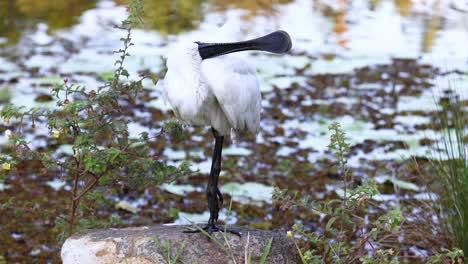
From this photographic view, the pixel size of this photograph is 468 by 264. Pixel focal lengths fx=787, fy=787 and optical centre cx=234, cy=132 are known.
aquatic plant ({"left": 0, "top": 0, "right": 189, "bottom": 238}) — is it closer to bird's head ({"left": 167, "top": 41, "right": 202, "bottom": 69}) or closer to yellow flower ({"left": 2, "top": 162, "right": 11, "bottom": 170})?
yellow flower ({"left": 2, "top": 162, "right": 11, "bottom": 170})

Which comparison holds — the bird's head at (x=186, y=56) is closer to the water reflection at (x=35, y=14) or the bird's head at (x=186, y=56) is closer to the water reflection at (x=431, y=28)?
the water reflection at (x=35, y=14)

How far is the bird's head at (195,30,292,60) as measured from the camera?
2561 mm

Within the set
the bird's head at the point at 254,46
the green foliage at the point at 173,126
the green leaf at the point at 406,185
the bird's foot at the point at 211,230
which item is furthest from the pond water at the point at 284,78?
the bird's foot at the point at 211,230

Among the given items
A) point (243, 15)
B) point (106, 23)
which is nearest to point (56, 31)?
point (106, 23)

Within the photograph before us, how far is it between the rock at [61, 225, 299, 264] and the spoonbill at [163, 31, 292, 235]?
43cm

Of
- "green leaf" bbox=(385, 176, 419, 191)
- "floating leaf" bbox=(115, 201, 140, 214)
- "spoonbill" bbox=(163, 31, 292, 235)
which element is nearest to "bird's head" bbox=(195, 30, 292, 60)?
"spoonbill" bbox=(163, 31, 292, 235)

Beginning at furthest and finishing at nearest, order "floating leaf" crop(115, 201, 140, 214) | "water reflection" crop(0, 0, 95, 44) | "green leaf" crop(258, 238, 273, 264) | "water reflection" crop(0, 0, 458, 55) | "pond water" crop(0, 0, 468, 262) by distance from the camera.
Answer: "water reflection" crop(0, 0, 458, 55)
"water reflection" crop(0, 0, 95, 44)
"pond water" crop(0, 0, 468, 262)
"floating leaf" crop(115, 201, 140, 214)
"green leaf" crop(258, 238, 273, 264)

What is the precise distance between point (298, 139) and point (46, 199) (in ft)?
6.15

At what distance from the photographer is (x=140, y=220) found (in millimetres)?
4254

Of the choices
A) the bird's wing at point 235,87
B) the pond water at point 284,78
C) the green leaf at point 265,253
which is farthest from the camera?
the pond water at point 284,78

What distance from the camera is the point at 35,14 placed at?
895 centimetres

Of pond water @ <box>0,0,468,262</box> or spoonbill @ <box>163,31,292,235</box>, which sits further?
pond water @ <box>0,0,468,262</box>

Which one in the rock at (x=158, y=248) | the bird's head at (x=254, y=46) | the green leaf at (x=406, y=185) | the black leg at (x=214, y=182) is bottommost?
the green leaf at (x=406, y=185)

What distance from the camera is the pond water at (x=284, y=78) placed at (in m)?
4.56
